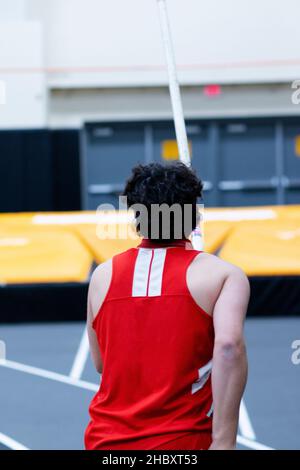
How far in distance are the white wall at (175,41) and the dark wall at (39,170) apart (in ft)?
3.12

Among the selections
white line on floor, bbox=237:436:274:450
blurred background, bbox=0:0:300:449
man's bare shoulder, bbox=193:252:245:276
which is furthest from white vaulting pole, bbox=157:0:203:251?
blurred background, bbox=0:0:300:449

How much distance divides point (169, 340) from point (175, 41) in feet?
36.4

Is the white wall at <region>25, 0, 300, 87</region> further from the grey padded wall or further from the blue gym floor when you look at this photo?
the blue gym floor

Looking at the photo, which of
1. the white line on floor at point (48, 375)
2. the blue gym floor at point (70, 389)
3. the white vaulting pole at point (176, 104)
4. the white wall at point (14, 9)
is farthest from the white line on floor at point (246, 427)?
the white wall at point (14, 9)

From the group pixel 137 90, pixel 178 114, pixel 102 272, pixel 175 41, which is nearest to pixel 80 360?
pixel 178 114

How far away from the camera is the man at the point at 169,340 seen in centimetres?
172

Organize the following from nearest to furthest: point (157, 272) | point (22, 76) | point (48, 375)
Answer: point (157, 272) < point (48, 375) < point (22, 76)

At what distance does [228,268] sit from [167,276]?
0.14 m

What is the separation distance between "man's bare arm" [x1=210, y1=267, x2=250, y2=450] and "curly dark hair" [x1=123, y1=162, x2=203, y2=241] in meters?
0.24

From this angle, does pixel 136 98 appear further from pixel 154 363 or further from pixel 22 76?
pixel 154 363

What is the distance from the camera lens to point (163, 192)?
71.8 inches

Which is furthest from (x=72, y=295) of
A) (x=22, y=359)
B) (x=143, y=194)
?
(x=143, y=194)

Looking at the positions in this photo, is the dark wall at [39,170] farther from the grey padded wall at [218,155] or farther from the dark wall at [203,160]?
the grey padded wall at [218,155]

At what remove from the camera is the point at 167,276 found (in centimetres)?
180
